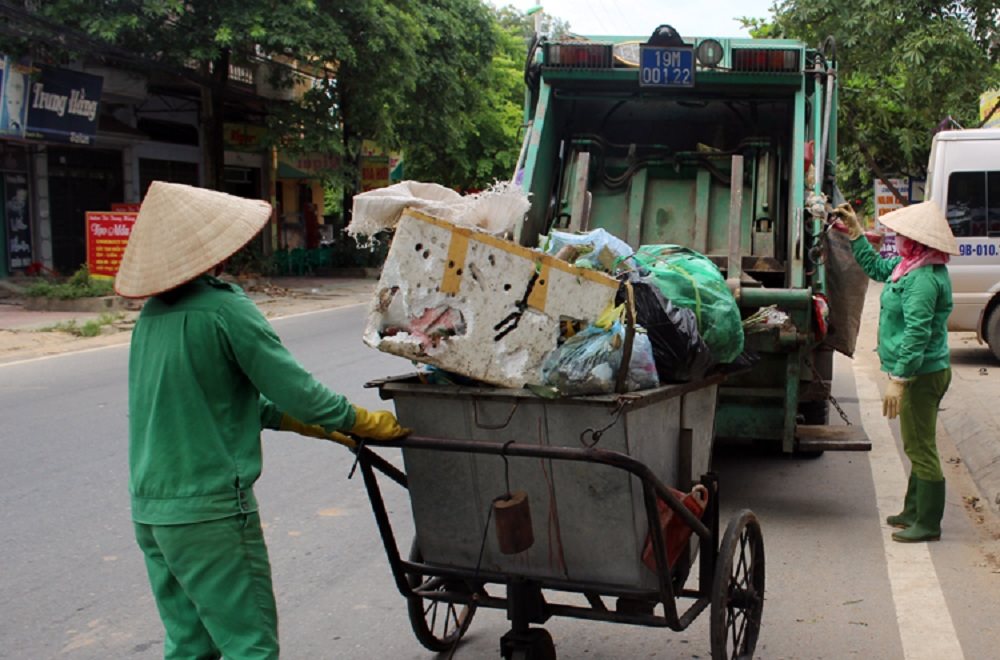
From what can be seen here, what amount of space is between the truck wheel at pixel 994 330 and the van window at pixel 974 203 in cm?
86

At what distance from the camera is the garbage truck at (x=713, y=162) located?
634 centimetres

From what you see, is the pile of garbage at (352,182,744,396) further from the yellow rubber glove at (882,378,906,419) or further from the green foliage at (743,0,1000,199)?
the green foliage at (743,0,1000,199)

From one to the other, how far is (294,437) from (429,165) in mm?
24474

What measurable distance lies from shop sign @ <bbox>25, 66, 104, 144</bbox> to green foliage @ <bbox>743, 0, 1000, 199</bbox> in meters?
11.8

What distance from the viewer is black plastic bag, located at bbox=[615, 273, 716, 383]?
3.61m

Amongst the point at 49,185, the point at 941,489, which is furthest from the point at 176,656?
the point at 49,185

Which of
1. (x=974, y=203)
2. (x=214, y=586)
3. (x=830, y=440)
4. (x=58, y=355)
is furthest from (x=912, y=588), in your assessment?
(x=58, y=355)

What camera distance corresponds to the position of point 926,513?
5.58 metres

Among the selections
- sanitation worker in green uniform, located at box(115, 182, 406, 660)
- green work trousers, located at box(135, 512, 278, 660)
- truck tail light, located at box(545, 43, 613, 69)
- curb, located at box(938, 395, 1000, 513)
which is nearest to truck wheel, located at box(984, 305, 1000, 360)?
curb, located at box(938, 395, 1000, 513)

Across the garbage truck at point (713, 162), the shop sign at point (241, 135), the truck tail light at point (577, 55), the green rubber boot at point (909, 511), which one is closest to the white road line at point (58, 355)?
the garbage truck at point (713, 162)

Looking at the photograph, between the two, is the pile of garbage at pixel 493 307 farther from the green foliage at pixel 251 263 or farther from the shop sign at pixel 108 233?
the green foliage at pixel 251 263

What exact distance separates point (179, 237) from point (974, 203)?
10.4m

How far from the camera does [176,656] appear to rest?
9.95 ft

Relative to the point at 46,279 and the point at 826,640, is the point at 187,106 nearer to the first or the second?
the point at 46,279
